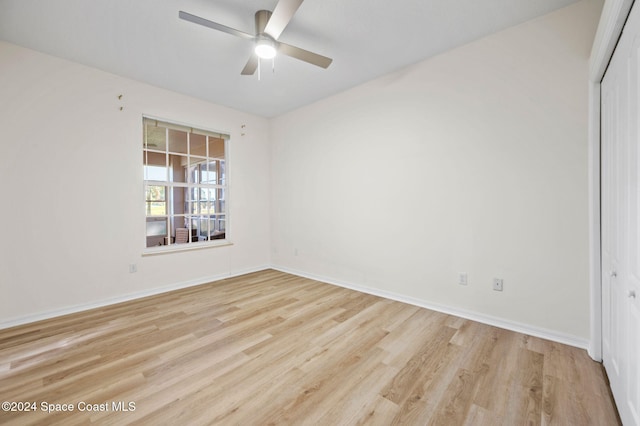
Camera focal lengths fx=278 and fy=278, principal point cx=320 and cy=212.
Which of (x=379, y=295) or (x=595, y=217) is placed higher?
(x=595, y=217)

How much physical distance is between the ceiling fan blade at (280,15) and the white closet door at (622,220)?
1.79 m

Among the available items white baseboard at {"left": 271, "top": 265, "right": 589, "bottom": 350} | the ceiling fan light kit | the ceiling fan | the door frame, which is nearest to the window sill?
white baseboard at {"left": 271, "top": 265, "right": 589, "bottom": 350}

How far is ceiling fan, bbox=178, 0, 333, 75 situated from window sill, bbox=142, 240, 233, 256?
255 cm

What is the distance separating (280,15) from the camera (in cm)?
196

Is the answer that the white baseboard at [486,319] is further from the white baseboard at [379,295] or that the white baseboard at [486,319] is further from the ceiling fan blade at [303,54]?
the ceiling fan blade at [303,54]

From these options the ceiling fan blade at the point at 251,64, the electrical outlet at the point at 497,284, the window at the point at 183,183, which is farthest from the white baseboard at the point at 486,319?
the ceiling fan blade at the point at 251,64

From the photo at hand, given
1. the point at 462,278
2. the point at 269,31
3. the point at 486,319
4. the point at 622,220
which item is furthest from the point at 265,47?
the point at 486,319

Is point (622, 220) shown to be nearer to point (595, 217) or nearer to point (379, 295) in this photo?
point (595, 217)

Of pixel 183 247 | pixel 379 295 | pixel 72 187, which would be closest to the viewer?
pixel 72 187

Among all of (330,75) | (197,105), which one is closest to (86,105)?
(197,105)

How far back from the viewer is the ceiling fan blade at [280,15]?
1.84m

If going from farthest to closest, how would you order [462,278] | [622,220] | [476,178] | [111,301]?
[111,301] → [462,278] → [476,178] → [622,220]

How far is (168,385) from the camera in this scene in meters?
1.78

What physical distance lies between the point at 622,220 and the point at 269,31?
2.58 m
